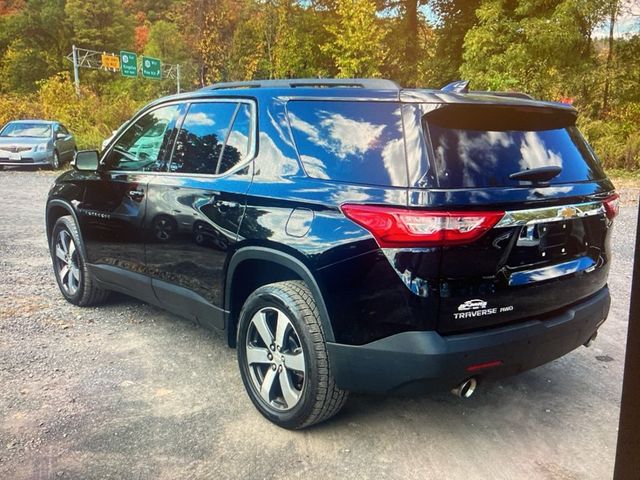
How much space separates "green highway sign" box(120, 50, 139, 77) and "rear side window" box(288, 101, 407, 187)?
3484 centimetres

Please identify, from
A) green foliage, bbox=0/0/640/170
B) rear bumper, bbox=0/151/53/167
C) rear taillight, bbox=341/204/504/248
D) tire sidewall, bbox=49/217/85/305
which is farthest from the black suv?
rear bumper, bbox=0/151/53/167

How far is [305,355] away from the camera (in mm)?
2814

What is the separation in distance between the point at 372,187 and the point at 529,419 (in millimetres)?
1669

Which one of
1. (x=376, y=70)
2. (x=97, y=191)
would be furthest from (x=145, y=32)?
(x=97, y=191)

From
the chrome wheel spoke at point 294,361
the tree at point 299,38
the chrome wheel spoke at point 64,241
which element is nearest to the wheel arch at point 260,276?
the chrome wheel spoke at point 294,361

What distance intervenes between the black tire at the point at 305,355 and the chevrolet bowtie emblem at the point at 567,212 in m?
1.27

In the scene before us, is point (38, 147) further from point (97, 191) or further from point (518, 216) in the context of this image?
point (518, 216)

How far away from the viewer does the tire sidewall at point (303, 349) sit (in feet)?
9.19

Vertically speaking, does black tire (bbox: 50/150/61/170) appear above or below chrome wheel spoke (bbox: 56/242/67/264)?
above

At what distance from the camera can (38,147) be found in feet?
53.8

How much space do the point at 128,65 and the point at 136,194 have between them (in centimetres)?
3412

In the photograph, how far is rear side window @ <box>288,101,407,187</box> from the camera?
260 centimetres

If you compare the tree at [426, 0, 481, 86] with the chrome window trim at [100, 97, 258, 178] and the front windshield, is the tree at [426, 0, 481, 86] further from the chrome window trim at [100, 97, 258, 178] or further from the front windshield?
the chrome window trim at [100, 97, 258, 178]

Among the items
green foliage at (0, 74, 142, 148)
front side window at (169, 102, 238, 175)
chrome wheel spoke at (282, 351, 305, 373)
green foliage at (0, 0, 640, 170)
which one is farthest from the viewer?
green foliage at (0, 74, 142, 148)
